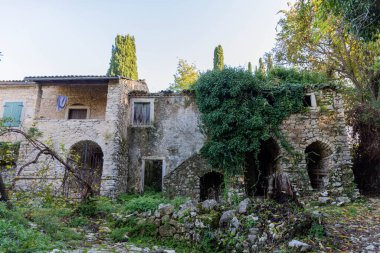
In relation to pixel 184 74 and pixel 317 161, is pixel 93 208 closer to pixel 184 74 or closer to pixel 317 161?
pixel 317 161

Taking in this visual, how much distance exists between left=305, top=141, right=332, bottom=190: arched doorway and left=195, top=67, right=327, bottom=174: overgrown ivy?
71.5 inches

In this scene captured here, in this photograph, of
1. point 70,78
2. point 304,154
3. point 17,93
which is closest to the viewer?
point 304,154

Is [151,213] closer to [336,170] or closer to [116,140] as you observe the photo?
[116,140]

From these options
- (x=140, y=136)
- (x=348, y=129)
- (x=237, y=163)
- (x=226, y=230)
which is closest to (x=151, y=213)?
(x=226, y=230)

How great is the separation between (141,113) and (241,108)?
5539mm

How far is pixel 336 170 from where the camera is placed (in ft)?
38.9

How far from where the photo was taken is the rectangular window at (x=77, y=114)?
16.5 m

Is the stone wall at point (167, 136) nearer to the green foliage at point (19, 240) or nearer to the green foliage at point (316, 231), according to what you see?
the green foliage at point (19, 240)

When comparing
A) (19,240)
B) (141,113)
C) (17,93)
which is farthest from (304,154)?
(17,93)

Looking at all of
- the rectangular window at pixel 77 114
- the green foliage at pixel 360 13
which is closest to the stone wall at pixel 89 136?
the rectangular window at pixel 77 114

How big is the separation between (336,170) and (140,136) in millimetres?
9251

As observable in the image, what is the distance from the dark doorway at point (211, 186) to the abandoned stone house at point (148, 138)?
0.16 ft

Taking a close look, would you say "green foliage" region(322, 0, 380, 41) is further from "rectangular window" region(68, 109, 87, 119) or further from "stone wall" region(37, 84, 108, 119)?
"rectangular window" region(68, 109, 87, 119)

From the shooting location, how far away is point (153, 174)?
15.3 m
